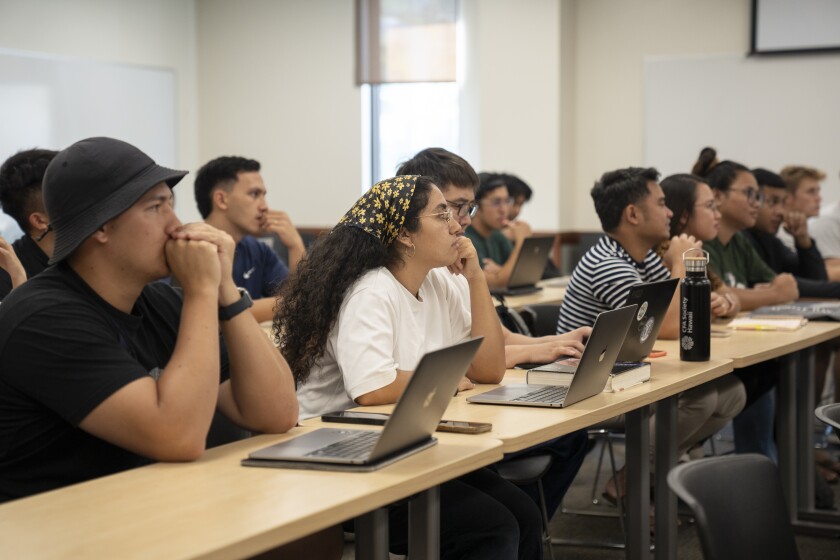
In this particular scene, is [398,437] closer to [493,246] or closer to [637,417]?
[637,417]

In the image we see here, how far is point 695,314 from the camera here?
3006 millimetres

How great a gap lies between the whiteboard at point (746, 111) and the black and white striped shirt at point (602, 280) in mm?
4179

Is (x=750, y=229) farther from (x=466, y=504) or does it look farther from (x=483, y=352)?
(x=466, y=504)

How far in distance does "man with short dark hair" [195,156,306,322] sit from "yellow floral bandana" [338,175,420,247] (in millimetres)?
1945

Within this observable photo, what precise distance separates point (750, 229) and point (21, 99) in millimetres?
4755

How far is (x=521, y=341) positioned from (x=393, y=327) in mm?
837

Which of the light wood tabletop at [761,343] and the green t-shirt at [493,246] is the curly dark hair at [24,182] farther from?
the green t-shirt at [493,246]

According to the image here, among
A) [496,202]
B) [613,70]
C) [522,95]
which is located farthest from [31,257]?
[613,70]

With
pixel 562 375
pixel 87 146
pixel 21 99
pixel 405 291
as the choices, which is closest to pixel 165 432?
pixel 87 146

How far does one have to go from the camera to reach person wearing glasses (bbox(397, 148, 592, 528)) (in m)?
2.98

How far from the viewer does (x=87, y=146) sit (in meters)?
1.84

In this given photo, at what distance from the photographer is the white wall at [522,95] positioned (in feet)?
25.0

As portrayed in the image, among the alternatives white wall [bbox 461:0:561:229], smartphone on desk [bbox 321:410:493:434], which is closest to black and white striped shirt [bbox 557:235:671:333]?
smartphone on desk [bbox 321:410:493:434]

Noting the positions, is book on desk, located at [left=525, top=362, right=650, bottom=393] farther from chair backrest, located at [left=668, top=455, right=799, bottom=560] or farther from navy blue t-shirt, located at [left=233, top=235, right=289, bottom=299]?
navy blue t-shirt, located at [left=233, top=235, right=289, bottom=299]
